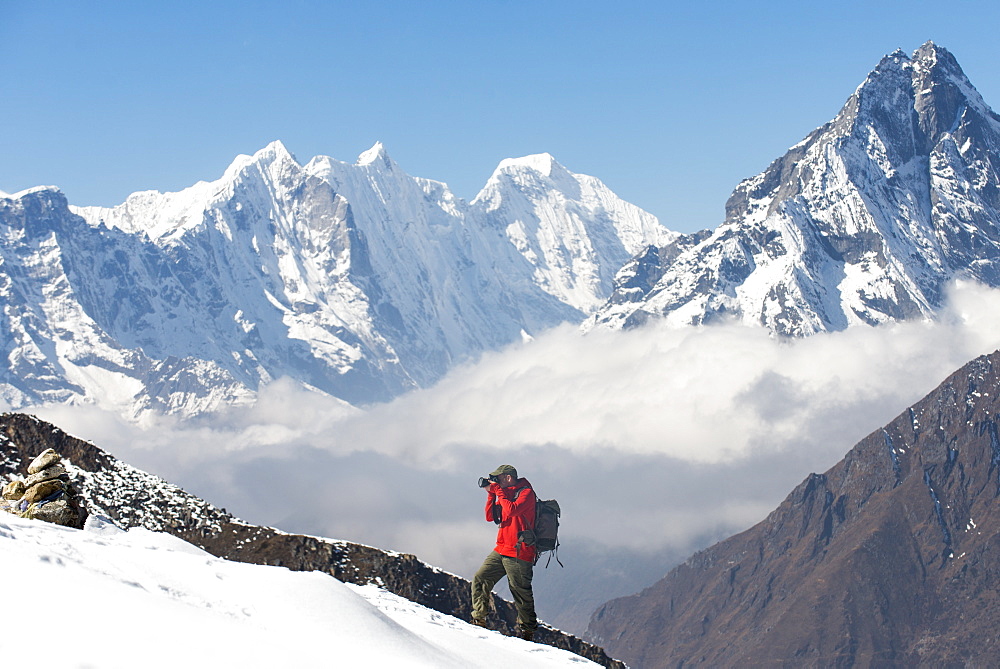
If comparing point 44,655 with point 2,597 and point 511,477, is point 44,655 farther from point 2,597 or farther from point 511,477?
point 511,477

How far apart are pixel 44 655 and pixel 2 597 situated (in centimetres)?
207

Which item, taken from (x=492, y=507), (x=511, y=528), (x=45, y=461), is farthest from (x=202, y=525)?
(x=511, y=528)

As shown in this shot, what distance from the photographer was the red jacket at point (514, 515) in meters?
29.2

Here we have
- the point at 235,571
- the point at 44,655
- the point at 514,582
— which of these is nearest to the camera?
the point at 44,655

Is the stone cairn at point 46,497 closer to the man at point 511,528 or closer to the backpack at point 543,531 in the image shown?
the man at point 511,528

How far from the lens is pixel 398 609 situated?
31172 mm

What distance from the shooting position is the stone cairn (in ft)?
96.3

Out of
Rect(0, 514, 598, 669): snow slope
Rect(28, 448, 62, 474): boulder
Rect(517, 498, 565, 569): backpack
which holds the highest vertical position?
Rect(28, 448, 62, 474): boulder

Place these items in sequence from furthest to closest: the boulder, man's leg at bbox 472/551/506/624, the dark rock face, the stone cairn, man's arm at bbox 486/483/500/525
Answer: the dark rock face < the boulder < man's leg at bbox 472/551/506/624 < man's arm at bbox 486/483/500/525 < the stone cairn

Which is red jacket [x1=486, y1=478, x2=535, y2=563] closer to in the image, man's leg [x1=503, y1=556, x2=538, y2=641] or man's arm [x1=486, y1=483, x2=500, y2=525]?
man's arm [x1=486, y1=483, x2=500, y2=525]

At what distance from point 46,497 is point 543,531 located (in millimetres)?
13913

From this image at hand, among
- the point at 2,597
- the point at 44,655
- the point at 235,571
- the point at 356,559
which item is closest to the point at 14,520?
the point at 235,571

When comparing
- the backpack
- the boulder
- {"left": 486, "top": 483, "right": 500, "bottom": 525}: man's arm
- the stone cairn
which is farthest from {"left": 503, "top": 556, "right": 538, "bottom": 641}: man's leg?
the boulder

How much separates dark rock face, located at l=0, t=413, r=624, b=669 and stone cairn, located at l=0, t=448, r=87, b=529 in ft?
49.2
